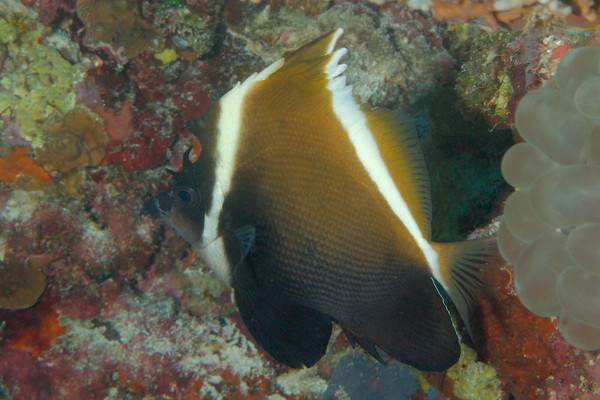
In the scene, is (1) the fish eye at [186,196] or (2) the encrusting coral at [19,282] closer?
(1) the fish eye at [186,196]

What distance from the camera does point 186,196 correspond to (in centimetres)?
147

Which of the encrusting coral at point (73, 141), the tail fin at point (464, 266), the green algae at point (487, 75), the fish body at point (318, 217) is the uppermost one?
the encrusting coral at point (73, 141)

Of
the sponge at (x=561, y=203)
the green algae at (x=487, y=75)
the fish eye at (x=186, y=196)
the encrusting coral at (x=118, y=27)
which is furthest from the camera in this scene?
the encrusting coral at (x=118, y=27)

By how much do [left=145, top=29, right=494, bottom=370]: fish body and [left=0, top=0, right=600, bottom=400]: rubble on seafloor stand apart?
1.02 meters

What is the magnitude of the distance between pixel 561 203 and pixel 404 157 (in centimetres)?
54

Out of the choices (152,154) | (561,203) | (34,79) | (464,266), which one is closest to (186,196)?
(464,266)

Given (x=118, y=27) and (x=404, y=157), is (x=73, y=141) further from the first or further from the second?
(x=404, y=157)

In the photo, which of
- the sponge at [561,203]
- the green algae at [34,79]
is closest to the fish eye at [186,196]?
the sponge at [561,203]

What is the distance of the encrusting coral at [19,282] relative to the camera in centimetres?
248

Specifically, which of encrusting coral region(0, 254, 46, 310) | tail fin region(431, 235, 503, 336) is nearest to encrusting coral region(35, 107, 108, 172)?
encrusting coral region(0, 254, 46, 310)

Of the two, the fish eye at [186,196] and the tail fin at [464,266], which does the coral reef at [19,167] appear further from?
the tail fin at [464,266]

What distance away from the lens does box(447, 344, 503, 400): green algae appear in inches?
76.0

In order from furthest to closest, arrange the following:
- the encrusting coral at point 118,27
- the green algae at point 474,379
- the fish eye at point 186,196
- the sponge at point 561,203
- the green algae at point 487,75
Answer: the encrusting coral at point 118,27, the green algae at point 487,75, the green algae at point 474,379, the fish eye at point 186,196, the sponge at point 561,203

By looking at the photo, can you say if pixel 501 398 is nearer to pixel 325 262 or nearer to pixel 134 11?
pixel 325 262
